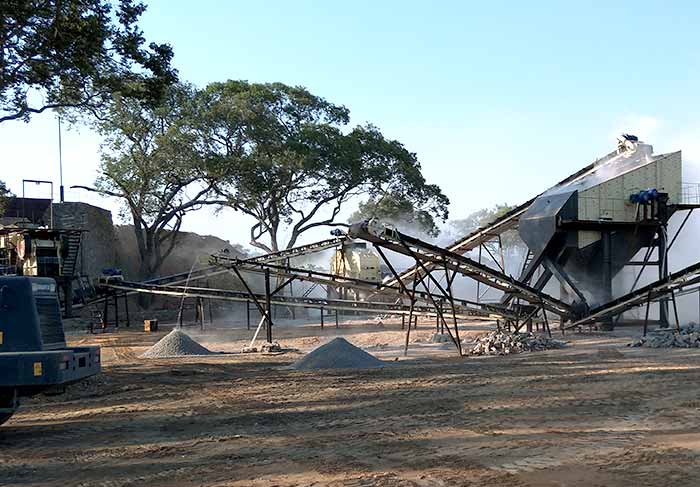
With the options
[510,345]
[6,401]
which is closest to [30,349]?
[6,401]

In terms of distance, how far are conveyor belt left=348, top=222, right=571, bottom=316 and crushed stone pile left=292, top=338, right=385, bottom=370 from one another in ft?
9.68

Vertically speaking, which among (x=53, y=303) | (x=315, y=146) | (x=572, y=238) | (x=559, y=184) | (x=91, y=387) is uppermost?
(x=315, y=146)

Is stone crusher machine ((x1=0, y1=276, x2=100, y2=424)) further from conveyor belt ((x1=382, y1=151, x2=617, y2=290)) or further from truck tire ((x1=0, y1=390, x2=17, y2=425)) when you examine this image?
conveyor belt ((x1=382, y1=151, x2=617, y2=290))

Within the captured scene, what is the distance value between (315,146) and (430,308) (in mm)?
25251

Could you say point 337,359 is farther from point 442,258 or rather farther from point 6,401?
point 6,401

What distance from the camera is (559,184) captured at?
30.0 metres

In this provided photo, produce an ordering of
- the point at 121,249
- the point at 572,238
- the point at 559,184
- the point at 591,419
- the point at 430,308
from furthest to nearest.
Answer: the point at 121,249
the point at 559,184
the point at 572,238
the point at 430,308
the point at 591,419

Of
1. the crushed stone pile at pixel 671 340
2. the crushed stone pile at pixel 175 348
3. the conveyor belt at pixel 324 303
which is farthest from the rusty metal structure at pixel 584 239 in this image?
the crushed stone pile at pixel 671 340

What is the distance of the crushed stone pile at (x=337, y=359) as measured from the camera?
1578cm

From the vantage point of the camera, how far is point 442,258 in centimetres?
1877

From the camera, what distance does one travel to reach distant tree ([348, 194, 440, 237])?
48.8 m

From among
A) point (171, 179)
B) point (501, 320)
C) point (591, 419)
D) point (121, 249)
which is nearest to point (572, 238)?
point (501, 320)

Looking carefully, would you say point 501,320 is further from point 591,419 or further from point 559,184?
point 591,419

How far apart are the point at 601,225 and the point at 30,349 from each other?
2262 cm
